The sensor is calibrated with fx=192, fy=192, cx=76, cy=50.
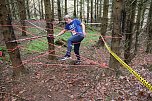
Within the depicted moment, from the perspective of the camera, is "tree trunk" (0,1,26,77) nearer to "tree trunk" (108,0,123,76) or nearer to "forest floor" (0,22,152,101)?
"forest floor" (0,22,152,101)

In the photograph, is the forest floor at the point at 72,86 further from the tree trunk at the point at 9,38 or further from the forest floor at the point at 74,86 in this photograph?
the tree trunk at the point at 9,38

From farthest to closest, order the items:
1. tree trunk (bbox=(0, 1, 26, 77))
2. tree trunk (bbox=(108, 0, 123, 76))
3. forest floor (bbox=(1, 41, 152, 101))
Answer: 1. tree trunk (bbox=(0, 1, 26, 77))
2. tree trunk (bbox=(108, 0, 123, 76))
3. forest floor (bbox=(1, 41, 152, 101))

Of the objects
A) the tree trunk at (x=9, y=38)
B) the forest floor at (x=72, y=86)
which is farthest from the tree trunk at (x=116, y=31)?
the tree trunk at (x=9, y=38)

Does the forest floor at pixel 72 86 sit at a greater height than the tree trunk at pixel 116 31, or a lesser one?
lesser

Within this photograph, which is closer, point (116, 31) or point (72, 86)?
point (116, 31)

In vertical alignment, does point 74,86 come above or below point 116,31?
below

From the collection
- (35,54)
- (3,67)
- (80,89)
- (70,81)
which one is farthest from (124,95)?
(35,54)

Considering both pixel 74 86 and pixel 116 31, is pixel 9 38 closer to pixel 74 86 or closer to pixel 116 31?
pixel 74 86

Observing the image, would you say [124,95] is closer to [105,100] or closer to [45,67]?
[105,100]

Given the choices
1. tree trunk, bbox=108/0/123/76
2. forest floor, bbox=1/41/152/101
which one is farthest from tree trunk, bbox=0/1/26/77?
tree trunk, bbox=108/0/123/76

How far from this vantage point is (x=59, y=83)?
5.89 metres

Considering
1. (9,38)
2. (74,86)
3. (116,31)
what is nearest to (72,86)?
(74,86)

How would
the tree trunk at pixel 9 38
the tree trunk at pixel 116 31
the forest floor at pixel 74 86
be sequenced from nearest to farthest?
the forest floor at pixel 74 86 → the tree trunk at pixel 116 31 → the tree trunk at pixel 9 38

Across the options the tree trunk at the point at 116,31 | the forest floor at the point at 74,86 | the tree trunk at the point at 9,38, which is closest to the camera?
the forest floor at the point at 74,86
